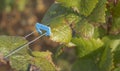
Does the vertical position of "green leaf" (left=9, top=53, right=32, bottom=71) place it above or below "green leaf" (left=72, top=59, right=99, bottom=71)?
above

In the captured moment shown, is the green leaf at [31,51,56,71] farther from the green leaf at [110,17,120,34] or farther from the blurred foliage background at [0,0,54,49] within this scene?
the blurred foliage background at [0,0,54,49]

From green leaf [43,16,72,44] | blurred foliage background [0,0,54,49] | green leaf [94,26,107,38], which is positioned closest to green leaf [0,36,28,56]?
green leaf [43,16,72,44]

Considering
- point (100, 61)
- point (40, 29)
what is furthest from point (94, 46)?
point (40, 29)

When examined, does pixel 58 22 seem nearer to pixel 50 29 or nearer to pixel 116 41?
pixel 50 29

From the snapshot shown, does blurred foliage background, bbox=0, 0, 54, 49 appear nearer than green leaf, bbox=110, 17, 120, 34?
No

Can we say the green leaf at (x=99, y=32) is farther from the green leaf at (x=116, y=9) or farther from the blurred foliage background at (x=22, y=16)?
Result: the blurred foliage background at (x=22, y=16)

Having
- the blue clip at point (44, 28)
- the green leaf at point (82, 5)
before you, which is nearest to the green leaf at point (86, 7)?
the green leaf at point (82, 5)
